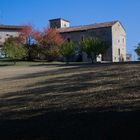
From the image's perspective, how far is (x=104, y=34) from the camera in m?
75.2

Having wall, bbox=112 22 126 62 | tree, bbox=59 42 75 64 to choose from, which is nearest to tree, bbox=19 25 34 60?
tree, bbox=59 42 75 64

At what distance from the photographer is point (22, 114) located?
1147 cm

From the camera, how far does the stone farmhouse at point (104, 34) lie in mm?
74375

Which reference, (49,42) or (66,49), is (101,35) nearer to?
(49,42)

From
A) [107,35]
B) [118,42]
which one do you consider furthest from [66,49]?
[118,42]

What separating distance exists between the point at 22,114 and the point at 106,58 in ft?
209

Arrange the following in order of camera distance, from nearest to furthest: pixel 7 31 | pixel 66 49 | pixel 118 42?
pixel 66 49 < pixel 118 42 < pixel 7 31

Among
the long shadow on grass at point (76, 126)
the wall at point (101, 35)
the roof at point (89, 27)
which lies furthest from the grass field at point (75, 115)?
the roof at point (89, 27)

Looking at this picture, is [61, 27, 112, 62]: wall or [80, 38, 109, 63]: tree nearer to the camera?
[80, 38, 109, 63]: tree

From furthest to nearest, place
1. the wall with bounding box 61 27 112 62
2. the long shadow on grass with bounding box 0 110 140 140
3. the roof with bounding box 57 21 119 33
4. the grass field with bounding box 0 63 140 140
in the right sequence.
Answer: the roof with bounding box 57 21 119 33
the wall with bounding box 61 27 112 62
the grass field with bounding box 0 63 140 140
the long shadow on grass with bounding box 0 110 140 140

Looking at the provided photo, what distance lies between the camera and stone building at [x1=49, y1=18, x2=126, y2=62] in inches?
2928

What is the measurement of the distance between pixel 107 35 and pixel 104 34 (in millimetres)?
649

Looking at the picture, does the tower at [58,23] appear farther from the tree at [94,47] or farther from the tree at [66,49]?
the tree at [94,47]

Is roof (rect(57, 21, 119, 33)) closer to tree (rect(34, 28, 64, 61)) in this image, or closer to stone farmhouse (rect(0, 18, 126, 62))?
stone farmhouse (rect(0, 18, 126, 62))
